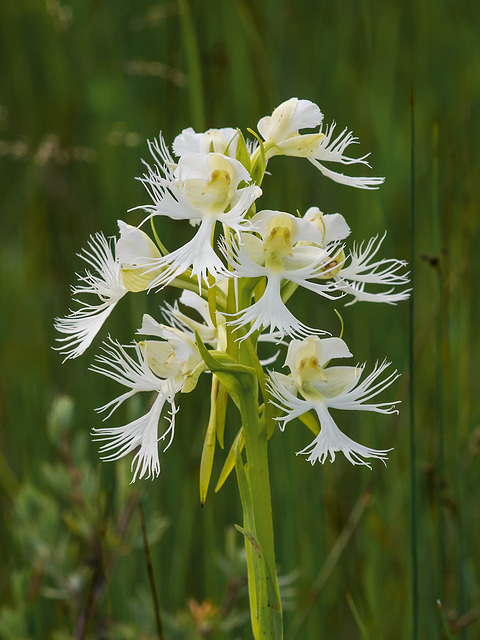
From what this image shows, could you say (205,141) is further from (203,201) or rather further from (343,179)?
(343,179)

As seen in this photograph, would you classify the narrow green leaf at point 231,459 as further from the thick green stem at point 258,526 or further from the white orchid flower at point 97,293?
the white orchid flower at point 97,293

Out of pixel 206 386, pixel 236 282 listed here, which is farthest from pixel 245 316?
pixel 206 386

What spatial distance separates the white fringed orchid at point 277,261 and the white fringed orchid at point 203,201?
3 cm

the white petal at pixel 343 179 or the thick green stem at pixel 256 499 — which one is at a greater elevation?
the white petal at pixel 343 179

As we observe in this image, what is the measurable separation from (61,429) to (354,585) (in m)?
0.91

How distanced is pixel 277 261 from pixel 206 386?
1.09 meters

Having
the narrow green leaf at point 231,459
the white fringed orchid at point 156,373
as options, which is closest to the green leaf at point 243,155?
the white fringed orchid at point 156,373

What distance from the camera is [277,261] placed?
3.73 feet

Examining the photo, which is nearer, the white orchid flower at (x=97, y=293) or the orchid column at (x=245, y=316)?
the orchid column at (x=245, y=316)

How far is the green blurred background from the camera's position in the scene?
1645 mm

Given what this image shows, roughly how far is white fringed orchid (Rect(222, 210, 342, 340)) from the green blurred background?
318 mm

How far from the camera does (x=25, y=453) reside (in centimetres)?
224

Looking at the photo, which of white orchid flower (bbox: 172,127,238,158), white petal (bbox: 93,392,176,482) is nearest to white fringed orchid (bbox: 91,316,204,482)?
white petal (bbox: 93,392,176,482)

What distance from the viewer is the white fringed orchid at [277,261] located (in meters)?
1.07
